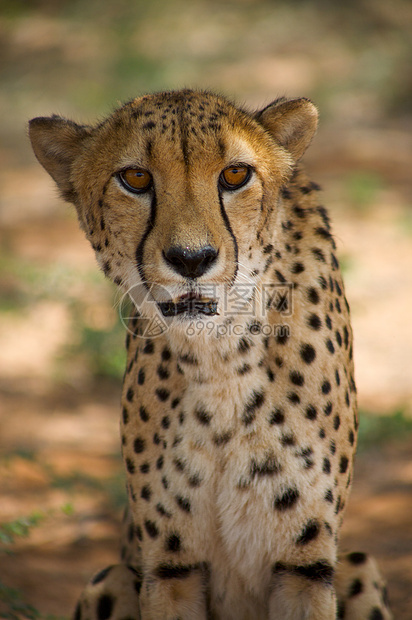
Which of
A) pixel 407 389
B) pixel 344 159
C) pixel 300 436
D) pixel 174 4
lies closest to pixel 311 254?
pixel 300 436

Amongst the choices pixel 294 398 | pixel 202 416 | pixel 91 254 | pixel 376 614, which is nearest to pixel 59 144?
pixel 202 416

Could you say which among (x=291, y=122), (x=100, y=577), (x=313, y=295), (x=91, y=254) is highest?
(x=91, y=254)

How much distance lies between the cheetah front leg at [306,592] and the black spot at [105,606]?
509mm

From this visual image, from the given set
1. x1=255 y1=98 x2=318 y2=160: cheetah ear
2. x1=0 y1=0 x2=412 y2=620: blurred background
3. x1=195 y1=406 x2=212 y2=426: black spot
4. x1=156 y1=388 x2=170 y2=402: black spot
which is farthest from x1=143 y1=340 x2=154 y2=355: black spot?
x1=0 y1=0 x2=412 y2=620: blurred background

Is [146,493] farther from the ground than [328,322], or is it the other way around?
[328,322]

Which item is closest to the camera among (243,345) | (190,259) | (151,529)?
(190,259)

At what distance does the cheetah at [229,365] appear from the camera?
6.43 ft

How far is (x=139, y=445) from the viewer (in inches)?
87.7

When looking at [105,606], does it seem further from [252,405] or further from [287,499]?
[252,405]

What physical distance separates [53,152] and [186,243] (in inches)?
26.1

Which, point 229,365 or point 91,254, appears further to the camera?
point 91,254

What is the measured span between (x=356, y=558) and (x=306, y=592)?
1.05ft

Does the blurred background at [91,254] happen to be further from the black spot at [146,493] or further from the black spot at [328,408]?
the black spot at [328,408]

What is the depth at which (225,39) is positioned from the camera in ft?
36.5
